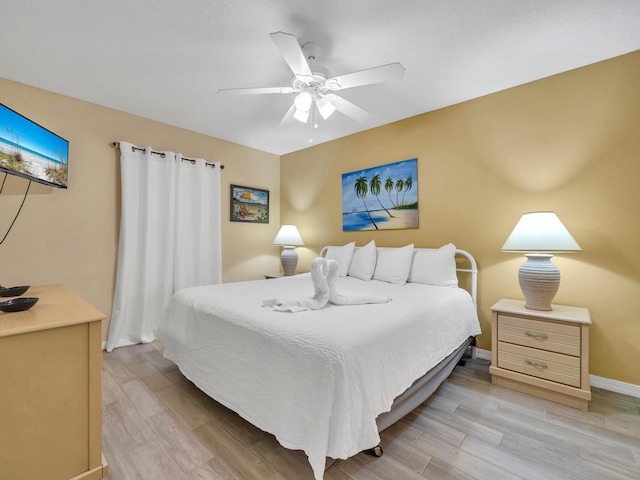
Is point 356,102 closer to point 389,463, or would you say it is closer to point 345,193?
point 345,193

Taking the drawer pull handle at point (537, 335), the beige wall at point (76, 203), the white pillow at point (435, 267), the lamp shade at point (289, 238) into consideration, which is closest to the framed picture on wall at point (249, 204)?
the lamp shade at point (289, 238)

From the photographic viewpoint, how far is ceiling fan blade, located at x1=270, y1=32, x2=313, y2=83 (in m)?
1.50

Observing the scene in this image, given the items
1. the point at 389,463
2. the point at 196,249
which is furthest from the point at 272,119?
the point at 389,463

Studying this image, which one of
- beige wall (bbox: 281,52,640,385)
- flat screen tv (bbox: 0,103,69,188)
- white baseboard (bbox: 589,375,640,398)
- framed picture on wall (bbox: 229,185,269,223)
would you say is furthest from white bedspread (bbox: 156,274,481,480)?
framed picture on wall (bbox: 229,185,269,223)

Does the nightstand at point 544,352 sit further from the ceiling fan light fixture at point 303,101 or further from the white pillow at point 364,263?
the ceiling fan light fixture at point 303,101

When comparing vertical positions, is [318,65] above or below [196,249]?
above

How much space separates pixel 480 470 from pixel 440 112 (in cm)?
295

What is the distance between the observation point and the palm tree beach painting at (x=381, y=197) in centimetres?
316

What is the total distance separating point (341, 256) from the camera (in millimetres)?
3268

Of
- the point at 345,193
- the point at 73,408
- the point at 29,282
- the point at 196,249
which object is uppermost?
the point at 345,193

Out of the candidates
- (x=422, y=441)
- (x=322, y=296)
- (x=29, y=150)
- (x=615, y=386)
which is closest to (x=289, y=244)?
(x=322, y=296)

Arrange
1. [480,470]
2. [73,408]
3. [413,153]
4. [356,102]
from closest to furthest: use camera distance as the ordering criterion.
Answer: [73,408], [480,470], [356,102], [413,153]

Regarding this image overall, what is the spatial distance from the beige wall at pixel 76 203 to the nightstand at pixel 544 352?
368 centimetres

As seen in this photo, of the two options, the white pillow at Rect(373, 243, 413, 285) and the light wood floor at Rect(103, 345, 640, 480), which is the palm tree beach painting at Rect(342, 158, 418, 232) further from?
the light wood floor at Rect(103, 345, 640, 480)
